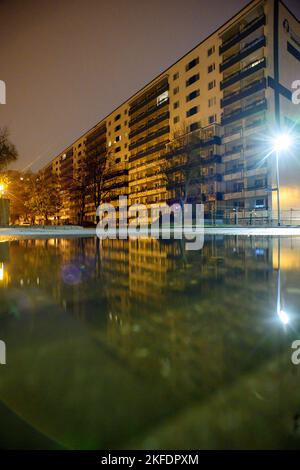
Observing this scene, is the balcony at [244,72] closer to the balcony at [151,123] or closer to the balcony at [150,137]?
the balcony at [151,123]

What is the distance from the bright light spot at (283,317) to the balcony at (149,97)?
192 ft

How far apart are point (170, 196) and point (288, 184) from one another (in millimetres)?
20992

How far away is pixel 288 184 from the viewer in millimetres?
37500

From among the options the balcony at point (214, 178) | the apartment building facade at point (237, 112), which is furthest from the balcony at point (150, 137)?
the balcony at point (214, 178)

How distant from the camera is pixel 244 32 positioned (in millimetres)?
37000

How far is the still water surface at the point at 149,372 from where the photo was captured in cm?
88

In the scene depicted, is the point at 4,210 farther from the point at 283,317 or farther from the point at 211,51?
the point at 211,51

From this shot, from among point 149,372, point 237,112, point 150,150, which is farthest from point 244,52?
point 149,372

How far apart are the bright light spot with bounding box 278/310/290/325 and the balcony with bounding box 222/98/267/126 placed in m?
40.7

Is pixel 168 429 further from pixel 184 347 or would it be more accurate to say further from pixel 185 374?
pixel 184 347

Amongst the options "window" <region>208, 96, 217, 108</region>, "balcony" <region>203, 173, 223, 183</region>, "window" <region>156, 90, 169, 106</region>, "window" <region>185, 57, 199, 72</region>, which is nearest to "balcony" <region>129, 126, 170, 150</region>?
"window" <region>156, 90, 169, 106</region>

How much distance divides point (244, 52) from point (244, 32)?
2581 millimetres

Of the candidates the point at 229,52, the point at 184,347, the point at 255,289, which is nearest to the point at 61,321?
the point at 184,347

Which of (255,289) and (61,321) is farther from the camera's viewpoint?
(255,289)
